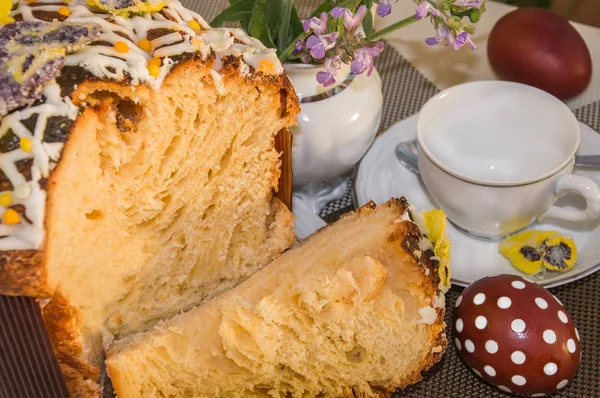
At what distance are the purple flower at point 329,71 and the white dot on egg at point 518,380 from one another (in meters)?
0.76

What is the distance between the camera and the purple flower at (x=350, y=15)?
5.05 ft

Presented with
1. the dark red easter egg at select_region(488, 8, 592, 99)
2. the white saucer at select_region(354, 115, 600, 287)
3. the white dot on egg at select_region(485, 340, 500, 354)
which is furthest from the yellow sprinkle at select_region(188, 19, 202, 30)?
the dark red easter egg at select_region(488, 8, 592, 99)

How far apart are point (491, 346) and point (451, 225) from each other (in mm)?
486

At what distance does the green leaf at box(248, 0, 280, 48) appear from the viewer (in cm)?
175

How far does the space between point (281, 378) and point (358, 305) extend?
9.2 inches

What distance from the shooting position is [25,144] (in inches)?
48.8

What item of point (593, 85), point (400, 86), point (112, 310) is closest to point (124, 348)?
point (112, 310)

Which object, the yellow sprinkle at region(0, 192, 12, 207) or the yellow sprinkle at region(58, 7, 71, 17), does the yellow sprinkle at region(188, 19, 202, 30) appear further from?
the yellow sprinkle at region(0, 192, 12, 207)

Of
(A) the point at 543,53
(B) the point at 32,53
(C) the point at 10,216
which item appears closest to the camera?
Answer: (C) the point at 10,216

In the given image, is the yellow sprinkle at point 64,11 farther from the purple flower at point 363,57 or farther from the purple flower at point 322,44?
the purple flower at point 363,57

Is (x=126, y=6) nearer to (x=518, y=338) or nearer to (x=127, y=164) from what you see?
(x=127, y=164)

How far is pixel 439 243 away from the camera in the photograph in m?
1.63

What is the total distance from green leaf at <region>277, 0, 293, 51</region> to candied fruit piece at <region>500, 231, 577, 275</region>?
2.49 feet

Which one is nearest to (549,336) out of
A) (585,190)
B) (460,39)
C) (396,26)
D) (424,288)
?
(424,288)
